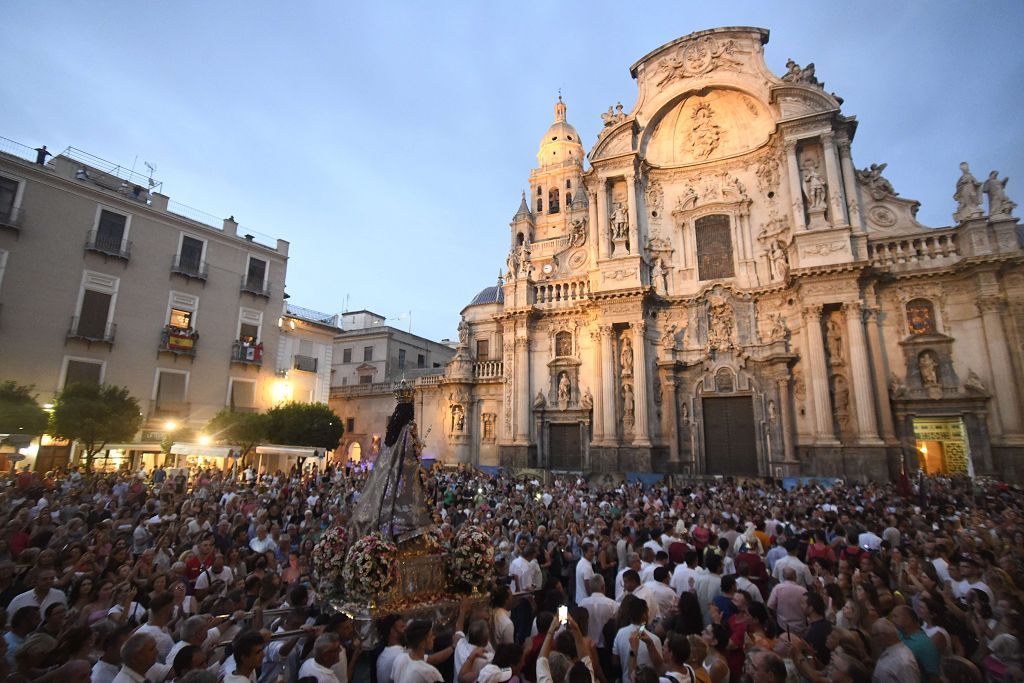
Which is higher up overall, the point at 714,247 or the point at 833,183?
the point at 833,183

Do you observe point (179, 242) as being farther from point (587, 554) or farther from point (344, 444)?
point (587, 554)

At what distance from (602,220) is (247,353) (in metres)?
19.8

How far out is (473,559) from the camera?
23.5ft

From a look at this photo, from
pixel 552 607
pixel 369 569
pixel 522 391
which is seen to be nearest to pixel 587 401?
pixel 522 391

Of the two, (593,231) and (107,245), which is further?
(593,231)

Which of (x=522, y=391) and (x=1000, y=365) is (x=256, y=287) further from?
(x=1000, y=365)

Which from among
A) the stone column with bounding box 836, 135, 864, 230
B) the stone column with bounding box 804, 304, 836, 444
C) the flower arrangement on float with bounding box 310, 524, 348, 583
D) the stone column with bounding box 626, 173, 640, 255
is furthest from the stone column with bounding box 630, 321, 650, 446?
the flower arrangement on float with bounding box 310, 524, 348, 583

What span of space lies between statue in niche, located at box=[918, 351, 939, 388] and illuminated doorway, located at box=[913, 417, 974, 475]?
1.47m

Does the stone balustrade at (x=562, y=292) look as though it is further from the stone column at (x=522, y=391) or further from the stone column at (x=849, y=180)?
the stone column at (x=849, y=180)

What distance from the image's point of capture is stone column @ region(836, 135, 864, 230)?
2202cm

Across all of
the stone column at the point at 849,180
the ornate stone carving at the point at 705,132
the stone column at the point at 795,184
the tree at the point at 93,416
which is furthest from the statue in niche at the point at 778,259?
the tree at the point at 93,416

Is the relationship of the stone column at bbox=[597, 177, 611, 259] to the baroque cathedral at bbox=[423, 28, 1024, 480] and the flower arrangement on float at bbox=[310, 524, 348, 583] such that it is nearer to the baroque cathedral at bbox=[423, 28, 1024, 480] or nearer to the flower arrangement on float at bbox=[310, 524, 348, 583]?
the baroque cathedral at bbox=[423, 28, 1024, 480]

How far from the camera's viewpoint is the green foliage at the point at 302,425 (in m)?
25.0

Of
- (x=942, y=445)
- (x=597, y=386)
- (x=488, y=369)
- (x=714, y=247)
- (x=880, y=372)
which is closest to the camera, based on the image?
(x=942, y=445)
